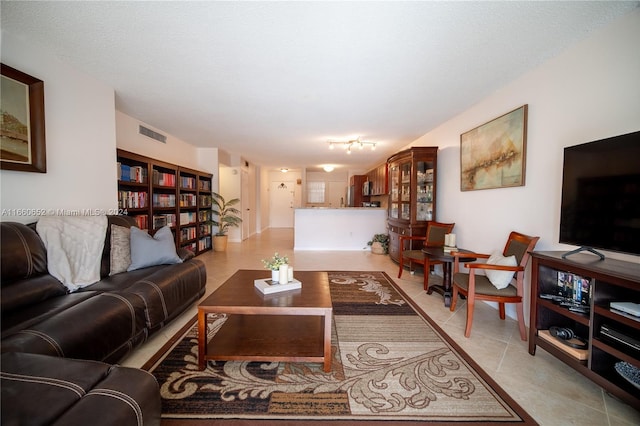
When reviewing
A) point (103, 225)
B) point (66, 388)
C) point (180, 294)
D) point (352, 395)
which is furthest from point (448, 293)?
point (103, 225)

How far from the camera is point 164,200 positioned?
4.07 meters

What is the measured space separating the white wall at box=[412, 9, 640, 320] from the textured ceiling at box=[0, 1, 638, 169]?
0.44 ft

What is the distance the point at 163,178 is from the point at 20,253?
267 cm

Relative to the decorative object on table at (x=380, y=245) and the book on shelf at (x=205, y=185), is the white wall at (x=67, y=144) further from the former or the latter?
the decorative object on table at (x=380, y=245)

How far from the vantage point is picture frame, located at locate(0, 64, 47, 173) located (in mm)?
1771

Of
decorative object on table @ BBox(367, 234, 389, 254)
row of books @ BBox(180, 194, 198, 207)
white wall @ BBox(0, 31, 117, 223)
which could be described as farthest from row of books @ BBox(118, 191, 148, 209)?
decorative object on table @ BBox(367, 234, 389, 254)

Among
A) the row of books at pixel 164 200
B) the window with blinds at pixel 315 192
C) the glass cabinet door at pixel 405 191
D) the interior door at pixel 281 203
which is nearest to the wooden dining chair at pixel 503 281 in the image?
the glass cabinet door at pixel 405 191

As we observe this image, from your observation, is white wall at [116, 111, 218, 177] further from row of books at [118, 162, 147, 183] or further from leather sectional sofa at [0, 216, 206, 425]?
leather sectional sofa at [0, 216, 206, 425]

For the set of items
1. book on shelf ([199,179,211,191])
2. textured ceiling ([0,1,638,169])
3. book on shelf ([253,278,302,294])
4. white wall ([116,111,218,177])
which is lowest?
book on shelf ([253,278,302,294])

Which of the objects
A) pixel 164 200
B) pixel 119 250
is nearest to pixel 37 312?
pixel 119 250

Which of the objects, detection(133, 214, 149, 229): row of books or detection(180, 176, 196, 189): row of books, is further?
detection(180, 176, 196, 189): row of books

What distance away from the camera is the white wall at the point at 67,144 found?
6.20 ft

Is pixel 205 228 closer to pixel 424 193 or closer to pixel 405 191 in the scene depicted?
pixel 405 191

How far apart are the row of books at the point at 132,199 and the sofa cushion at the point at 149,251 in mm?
1208
